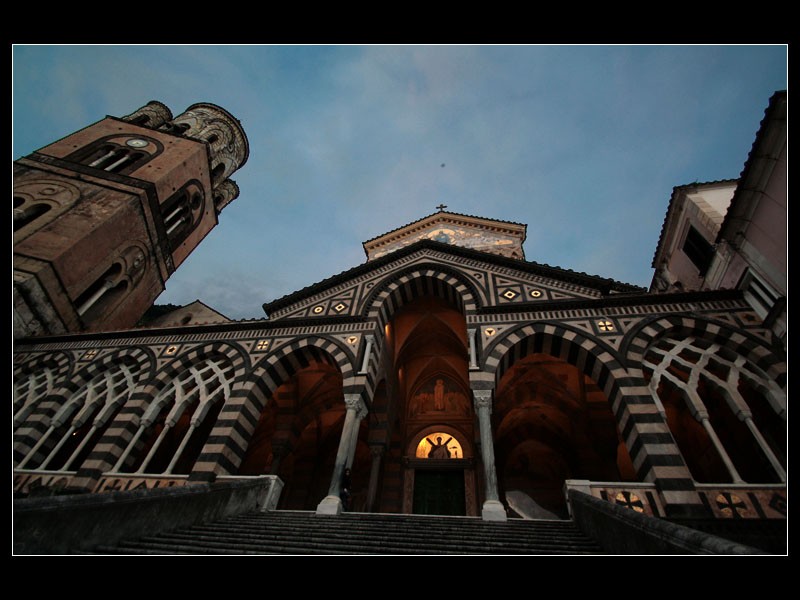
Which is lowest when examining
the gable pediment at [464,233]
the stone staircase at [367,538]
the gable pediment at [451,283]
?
the stone staircase at [367,538]

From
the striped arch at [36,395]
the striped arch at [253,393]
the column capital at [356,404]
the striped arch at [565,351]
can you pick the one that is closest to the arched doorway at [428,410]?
the striped arch at [253,393]

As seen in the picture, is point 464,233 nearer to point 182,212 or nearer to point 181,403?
point 182,212

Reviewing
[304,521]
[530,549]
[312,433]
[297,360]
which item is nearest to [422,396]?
[312,433]

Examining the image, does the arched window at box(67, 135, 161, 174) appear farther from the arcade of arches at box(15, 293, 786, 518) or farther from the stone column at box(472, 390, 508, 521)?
the stone column at box(472, 390, 508, 521)

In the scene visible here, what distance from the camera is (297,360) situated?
11.9 m

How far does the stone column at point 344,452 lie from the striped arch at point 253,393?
390mm

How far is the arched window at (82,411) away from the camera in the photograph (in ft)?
35.1

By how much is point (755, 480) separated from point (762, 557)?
10459 mm

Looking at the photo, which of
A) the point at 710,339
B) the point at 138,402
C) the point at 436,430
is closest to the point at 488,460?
the point at 710,339

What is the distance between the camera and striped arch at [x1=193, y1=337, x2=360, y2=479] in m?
9.35

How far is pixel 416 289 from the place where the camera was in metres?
14.0

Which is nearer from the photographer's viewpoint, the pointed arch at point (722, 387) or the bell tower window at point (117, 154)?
the pointed arch at point (722, 387)

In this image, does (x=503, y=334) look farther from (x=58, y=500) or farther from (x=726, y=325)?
→ (x=58, y=500)

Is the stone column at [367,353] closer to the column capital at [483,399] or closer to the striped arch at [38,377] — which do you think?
the column capital at [483,399]
